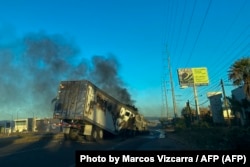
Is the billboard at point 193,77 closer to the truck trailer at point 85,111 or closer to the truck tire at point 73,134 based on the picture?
the truck trailer at point 85,111

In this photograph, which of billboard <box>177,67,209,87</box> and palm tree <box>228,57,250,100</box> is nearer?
palm tree <box>228,57,250,100</box>

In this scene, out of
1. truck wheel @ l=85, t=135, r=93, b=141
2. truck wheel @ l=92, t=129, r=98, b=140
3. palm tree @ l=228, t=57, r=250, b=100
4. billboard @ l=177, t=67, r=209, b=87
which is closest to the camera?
truck wheel @ l=85, t=135, r=93, b=141

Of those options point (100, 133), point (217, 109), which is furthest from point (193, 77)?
point (100, 133)

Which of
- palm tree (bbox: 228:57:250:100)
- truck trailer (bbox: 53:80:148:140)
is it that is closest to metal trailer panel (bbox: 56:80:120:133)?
truck trailer (bbox: 53:80:148:140)

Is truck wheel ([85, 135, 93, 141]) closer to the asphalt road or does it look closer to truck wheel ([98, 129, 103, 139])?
truck wheel ([98, 129, 103, 139])

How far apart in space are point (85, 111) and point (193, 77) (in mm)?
67919

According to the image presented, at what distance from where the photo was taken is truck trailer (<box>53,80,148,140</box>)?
28531mm

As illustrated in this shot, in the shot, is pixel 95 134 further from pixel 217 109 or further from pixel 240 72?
pixel 217 109

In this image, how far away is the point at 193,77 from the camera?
9325cm

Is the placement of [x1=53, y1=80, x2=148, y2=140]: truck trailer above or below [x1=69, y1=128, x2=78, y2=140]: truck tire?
above

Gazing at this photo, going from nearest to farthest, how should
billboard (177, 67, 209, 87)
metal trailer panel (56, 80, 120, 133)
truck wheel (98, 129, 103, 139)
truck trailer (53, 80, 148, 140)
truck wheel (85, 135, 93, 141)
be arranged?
metal trailer panel (56, 80, 120, 133) < truck trailer (53, 80, 148, 140) < truck wheel (85, 135, 93, 141) < truck wheel (98, 129, 103, 139) < billboard (177, 67, 209, 87)

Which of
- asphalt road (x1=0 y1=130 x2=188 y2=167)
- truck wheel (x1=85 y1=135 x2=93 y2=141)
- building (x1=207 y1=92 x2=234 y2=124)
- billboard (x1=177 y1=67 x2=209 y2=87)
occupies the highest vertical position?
billboard (x1=177 y1=67 x2=209 y2=87)

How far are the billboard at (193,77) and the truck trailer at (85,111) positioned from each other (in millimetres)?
60748

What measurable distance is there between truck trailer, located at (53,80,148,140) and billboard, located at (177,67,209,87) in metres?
60.7
